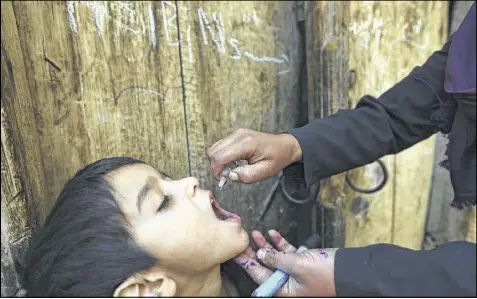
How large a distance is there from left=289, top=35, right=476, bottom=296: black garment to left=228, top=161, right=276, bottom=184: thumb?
0.15 metres

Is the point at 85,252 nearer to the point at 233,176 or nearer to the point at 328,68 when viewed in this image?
the point at 233,176

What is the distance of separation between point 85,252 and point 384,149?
3.01 feet

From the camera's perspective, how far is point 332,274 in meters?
0.98

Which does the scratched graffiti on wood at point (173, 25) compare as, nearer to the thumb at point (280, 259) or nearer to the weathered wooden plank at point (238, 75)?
the weathered wooden plank at point (238, 75)

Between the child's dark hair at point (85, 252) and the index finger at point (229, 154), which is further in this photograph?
the index finger at point (229, 154)

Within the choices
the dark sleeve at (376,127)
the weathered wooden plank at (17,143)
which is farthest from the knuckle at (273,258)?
the weathered wooden plank at (17,143)

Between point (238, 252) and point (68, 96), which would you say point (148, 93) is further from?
point (238, 252)

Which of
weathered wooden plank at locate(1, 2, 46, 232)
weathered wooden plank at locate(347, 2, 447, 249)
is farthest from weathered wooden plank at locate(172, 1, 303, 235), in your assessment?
weathered wooden plank at locate(1, 2, 46, 232)

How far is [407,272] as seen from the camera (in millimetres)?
943

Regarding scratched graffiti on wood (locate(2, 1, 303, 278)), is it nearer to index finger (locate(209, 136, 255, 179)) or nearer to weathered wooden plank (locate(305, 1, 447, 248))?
weathered wooden plank (locate(305, 1, 447, 248))

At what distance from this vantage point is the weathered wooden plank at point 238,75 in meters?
1.48

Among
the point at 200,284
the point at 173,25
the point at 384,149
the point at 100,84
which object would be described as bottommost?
the point at 200,284

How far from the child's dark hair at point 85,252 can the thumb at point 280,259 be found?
299 mm

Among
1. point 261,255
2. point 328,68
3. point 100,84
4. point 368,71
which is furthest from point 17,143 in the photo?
point 368,71
